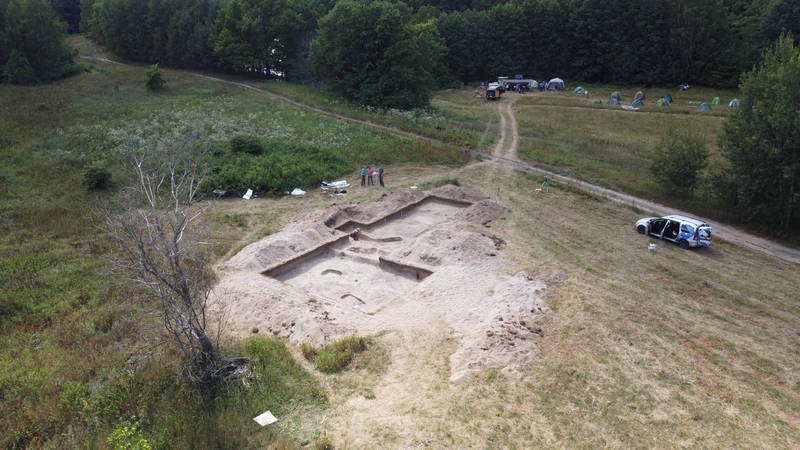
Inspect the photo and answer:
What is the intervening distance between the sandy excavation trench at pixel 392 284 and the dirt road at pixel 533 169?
8005 millimetres

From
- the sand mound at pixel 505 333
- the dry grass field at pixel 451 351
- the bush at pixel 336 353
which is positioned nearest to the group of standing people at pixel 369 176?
the dry grass field at pixel 451 351

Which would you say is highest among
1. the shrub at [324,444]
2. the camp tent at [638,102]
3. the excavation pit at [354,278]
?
the camp tent at [638,102]

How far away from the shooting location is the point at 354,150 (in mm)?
37469

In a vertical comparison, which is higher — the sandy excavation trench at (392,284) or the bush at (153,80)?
the bush at (153,80)

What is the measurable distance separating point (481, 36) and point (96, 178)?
211ft

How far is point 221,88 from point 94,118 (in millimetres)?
17463

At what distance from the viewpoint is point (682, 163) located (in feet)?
98.2

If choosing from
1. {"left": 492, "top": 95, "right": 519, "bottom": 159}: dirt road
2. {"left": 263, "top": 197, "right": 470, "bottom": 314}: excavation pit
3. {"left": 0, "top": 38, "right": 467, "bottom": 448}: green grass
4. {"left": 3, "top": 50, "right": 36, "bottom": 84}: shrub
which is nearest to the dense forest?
{"left": 3, "top": 50, "right": 36, "bottom": 84}: shrub

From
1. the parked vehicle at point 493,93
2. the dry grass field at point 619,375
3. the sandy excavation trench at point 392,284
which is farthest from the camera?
the parked vehicle at point 493,93

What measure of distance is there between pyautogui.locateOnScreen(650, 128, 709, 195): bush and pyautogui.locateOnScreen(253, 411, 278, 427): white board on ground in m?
27.1

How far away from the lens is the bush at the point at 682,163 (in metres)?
29.9

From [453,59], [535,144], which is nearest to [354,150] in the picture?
[535,144]

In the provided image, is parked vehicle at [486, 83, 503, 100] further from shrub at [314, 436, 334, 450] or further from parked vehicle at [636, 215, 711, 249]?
shrub at [314, 436, 334, 450]

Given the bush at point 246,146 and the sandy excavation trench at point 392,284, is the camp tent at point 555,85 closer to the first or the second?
the bush at point 246,146
